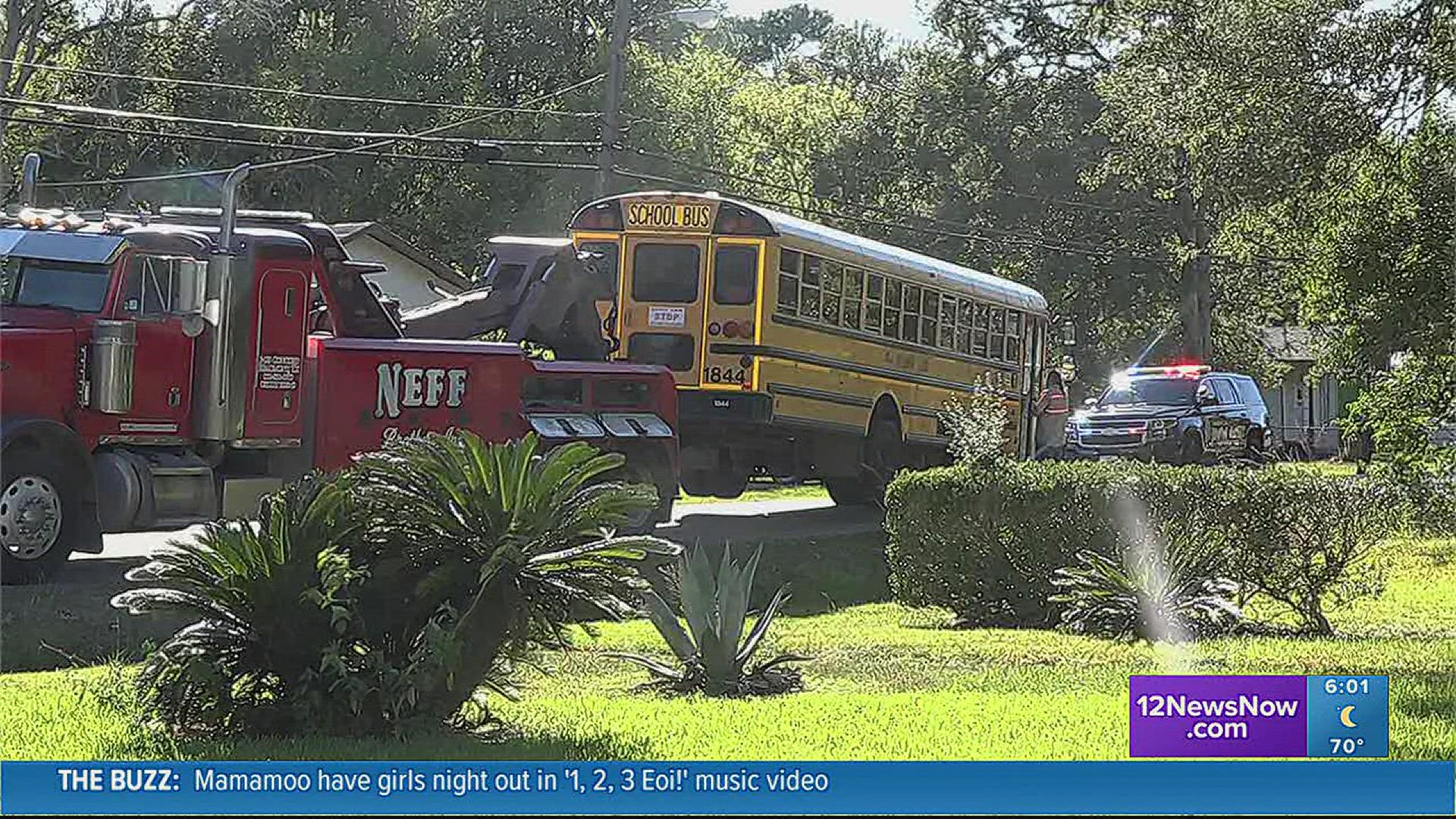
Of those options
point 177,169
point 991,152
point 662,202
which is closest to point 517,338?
point 662,202

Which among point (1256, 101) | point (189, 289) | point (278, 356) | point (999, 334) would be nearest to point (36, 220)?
point (189, 289)

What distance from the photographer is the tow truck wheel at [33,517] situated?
12828 millimetres

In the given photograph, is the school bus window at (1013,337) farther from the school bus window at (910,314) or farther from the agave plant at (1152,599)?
the agave plant at (1152,599)

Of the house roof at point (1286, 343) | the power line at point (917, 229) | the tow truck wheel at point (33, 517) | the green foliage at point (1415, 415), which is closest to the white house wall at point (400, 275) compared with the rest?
the tow truck wheel at point (33, 517)

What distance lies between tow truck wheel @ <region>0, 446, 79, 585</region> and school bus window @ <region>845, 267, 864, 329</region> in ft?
33.5

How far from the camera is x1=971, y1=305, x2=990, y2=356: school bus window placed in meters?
25.5

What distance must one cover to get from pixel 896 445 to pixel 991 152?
2530 centimetres

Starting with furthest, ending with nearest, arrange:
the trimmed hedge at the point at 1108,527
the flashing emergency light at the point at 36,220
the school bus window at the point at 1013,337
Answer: the school bus window at the point at 1013,337 < the flashing emergency light at the point at 36,220 < the trimmed hedge at the point at 1108,527

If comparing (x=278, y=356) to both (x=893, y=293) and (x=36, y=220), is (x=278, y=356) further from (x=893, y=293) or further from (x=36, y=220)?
(x=893, y=293)

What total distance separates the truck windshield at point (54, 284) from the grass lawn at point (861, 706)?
14.0 ft

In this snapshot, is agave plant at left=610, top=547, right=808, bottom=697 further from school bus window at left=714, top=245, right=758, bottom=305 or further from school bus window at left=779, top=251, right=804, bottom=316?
school bus window at left=779, top=251, right=804, bottom=316

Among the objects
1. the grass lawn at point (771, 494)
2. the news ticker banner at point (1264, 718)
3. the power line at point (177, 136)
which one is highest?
the power line at point (177, 136)

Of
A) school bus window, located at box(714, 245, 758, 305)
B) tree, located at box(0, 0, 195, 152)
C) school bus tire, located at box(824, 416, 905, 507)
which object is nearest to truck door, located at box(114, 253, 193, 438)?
school bus window, located at box(714, 245, 758, 305)

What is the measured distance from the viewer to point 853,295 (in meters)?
21.6
